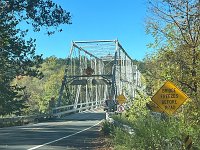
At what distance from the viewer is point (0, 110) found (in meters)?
60.0

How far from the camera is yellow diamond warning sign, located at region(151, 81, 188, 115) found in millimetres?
11438

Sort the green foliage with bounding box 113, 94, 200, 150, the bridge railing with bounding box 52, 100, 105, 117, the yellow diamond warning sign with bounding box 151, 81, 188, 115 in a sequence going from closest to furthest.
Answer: the green foliage with bounding box 113, 94, 200, 150
the yellow diamond warning sign with bounding box 151, 81, 188, 115
the bridge railing with bounding box 52, 100, 105, 117

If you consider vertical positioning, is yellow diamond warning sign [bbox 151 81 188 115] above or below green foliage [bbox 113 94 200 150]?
above

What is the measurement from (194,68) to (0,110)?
159 ft

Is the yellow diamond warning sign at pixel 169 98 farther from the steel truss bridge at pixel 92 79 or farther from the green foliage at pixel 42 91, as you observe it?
the green foliage at pixel 42 91

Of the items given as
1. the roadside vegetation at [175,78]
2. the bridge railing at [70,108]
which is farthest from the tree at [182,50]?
the bridge railing at [70,108]

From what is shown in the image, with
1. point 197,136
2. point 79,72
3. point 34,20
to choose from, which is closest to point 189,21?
point 197,136

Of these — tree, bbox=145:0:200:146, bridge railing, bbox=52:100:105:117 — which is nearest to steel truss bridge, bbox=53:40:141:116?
bridge railing, bbox=52:100:105:117

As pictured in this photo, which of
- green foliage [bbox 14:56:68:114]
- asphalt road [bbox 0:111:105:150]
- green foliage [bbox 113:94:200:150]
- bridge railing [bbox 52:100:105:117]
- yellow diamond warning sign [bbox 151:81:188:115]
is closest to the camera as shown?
green foliage [bbox 113:94:200:150]

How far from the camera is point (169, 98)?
1159cm

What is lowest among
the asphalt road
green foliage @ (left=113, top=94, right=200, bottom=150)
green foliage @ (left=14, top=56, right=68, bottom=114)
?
the asphalt road

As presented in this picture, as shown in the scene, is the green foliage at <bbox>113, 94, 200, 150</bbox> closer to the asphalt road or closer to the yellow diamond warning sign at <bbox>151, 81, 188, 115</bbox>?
the yellow diamond warning sign at <bbox>151, 81, 188, 115</bbox>

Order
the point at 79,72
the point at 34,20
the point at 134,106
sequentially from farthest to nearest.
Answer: the point at 79,72
the point at 34,20
the point at 134,106

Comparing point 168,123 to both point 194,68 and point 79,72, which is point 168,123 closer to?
point 194,68
